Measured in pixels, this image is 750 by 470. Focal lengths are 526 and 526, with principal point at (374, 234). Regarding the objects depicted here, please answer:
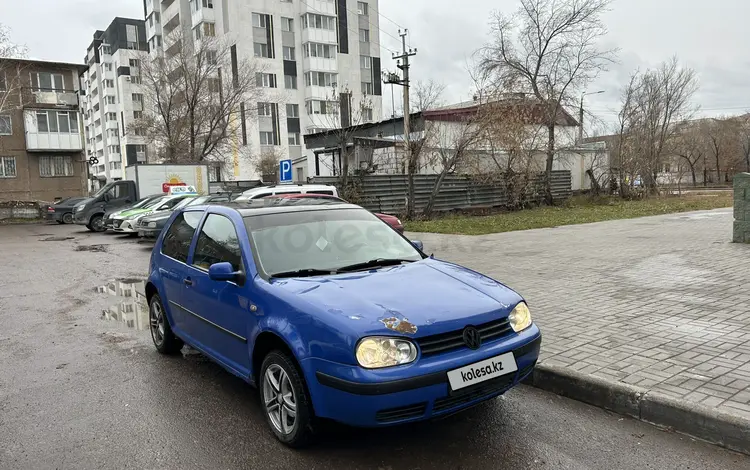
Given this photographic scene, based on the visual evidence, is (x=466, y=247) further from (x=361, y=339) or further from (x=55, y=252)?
(x=55, y=252)

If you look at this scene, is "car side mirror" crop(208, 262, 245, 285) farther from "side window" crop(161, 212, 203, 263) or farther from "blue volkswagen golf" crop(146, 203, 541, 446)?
"side window" crop(161, 212, 203, 263)

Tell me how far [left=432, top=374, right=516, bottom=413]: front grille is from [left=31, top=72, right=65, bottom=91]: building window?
1881 inches

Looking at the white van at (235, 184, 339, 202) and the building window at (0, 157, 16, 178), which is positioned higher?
the building window at (0, 157, 16, 178)

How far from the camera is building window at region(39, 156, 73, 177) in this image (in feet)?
134

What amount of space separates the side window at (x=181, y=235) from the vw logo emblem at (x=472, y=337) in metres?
2.83

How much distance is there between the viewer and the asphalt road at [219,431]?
3.21 meters

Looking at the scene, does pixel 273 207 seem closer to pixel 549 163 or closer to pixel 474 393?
pixel 474 393

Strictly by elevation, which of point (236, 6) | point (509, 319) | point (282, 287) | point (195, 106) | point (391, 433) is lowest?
point (391, 433)

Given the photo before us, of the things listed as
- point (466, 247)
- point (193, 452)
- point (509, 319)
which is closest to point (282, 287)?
point (193, 452)

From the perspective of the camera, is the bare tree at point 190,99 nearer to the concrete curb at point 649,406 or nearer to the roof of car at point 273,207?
the roof of car at point 273,207

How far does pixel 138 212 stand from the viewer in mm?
19562

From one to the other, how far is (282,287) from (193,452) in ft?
3.88

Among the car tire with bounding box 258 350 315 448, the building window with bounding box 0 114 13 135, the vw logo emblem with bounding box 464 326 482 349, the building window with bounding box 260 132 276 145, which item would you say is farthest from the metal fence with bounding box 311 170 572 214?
the building window with bounding box 260 132 276 145

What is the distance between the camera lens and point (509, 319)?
3523mm
